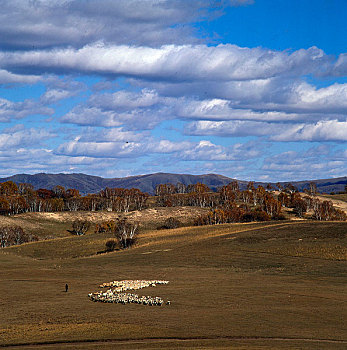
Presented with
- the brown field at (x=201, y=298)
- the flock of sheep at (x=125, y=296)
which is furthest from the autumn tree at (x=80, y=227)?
the flock of sheep at (x=125, y=296)

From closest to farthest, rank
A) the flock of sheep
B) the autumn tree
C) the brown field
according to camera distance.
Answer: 1. the brown field
2. the flock of sheep
3. the autumn tree

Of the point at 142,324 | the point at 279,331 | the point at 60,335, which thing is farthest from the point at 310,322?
the point at 60,335

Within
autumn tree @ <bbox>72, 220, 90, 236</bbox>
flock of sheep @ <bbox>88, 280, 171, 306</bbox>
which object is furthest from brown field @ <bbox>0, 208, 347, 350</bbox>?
autumn tree @ <bbox>72, 220, 90, 236</bbox>

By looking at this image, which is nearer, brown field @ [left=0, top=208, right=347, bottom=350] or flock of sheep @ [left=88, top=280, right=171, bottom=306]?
brown field @ [left=0, top=208, right=347, bottom=350]

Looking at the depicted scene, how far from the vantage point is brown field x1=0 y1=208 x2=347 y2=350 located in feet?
93.2

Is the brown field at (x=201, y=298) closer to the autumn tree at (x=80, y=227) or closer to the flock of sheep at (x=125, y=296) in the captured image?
the flock of sheep at (x=125, y=296)

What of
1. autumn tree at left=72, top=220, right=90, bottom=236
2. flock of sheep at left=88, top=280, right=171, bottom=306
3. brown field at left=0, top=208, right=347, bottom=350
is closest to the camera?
brown field at left=0, top=208, right=347, bottom=350

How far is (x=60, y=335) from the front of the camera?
1152 inches

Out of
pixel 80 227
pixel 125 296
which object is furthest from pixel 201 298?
pixel 80 227

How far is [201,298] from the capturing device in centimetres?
4066

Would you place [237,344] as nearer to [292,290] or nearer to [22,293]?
[292,290]

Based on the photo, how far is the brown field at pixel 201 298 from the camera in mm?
28406

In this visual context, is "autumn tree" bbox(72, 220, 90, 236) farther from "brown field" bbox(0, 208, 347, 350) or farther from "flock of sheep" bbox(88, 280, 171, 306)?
"flock of sheep" bbox(88, 280, 171, 306)

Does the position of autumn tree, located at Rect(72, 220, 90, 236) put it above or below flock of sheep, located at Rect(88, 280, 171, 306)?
below
